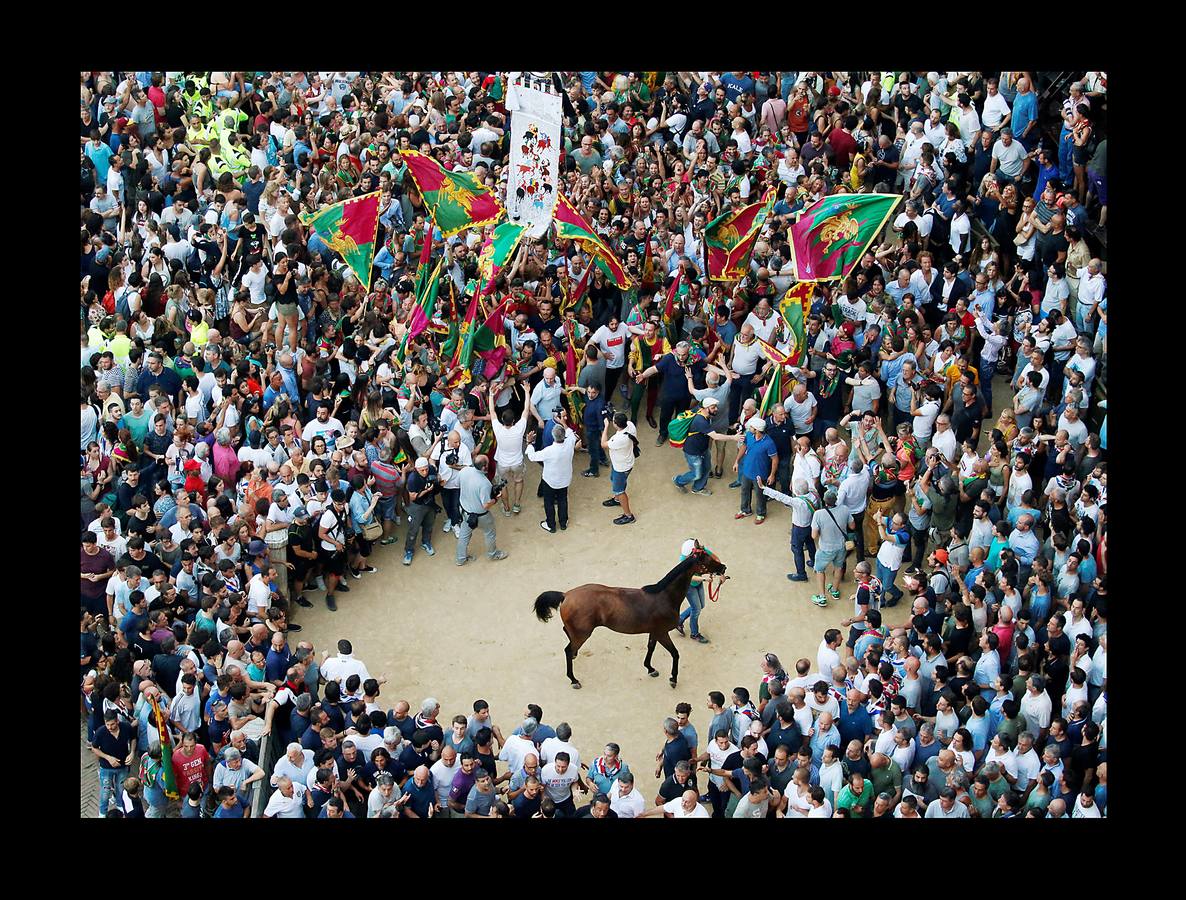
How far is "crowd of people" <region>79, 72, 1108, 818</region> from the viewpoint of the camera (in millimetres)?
16188

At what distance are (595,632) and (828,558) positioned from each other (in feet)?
8.06

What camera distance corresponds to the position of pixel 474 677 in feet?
61.4

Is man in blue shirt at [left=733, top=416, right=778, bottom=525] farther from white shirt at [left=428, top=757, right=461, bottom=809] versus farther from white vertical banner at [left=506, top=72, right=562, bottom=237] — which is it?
white shirt at [left=428, top=757, right=461, bottom=809]

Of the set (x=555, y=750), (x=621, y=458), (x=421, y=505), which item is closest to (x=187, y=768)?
(x=555, y=750)

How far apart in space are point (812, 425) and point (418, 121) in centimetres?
827

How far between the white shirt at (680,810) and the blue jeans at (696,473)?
19.0 ft

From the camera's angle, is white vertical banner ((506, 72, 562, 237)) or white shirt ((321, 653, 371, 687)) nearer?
white shirt ((321, 653, 371, 687))

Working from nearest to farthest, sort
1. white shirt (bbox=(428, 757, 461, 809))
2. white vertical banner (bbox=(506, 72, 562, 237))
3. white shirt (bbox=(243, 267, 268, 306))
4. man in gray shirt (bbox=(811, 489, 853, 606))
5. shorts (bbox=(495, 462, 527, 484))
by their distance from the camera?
white shirt (bbox=(428, 757, 461, 809)) < man in gray shirt (bbox=(811, 489, 853, 606)) < shorts (bbox=(495, 462, 527, 484)) < white vertical banner (bbox=(506, 72, 562, 237)) < white shirt (bbox=(243, 267, 268, 306))

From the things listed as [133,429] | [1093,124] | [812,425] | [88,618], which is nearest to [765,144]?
[1093,124]

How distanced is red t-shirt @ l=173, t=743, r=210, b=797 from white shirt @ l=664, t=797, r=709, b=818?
12.8 feet

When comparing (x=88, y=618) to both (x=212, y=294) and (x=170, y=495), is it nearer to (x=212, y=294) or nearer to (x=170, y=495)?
(x=170, y=495)

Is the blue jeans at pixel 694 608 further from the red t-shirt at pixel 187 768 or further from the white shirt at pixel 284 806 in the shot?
the red t-shirt at pixel 187 768

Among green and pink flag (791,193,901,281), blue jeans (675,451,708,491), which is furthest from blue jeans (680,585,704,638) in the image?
green and pink flag (791,193,901,281)

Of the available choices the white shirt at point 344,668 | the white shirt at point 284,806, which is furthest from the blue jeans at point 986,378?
the white shirt at point 284,806
